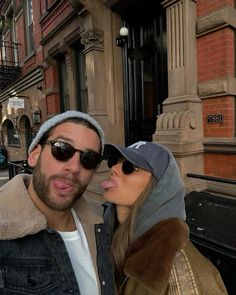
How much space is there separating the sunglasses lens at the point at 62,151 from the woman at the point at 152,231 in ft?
1.12

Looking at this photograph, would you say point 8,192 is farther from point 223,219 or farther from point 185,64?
point 185,64

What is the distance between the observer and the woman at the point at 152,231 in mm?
1311

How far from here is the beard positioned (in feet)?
5.04

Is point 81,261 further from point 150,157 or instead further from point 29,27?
point 29,27

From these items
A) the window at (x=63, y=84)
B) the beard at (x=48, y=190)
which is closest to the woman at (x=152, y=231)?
the beard at (x=48, y=190)

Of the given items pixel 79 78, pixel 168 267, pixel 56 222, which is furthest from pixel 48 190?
pixel 79 78

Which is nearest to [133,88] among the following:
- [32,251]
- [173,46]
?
[173,46]

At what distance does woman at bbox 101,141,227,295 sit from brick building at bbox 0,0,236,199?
2.77 meters

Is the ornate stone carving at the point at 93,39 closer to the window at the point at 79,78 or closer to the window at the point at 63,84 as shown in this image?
the window at the point at 79,78

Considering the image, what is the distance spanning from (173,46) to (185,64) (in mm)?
441

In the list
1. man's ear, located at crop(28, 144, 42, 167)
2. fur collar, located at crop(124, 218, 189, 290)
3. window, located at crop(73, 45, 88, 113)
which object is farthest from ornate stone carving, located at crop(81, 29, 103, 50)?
fur collar, located at crop(124, 218, 189, 290)

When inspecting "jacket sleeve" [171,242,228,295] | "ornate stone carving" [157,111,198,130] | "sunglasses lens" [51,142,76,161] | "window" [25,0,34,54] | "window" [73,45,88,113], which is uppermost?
"window" [25,0,34,54]

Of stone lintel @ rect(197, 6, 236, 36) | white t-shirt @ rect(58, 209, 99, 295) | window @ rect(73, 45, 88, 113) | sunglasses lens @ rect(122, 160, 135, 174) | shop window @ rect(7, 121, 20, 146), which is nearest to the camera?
white t-shirt @ rect(58, 209, 99, 295)

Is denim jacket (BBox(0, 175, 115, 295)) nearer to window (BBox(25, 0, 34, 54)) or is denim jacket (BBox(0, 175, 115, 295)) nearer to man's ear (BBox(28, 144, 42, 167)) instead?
man's ear (BBox(28, 144, 42, 167))
